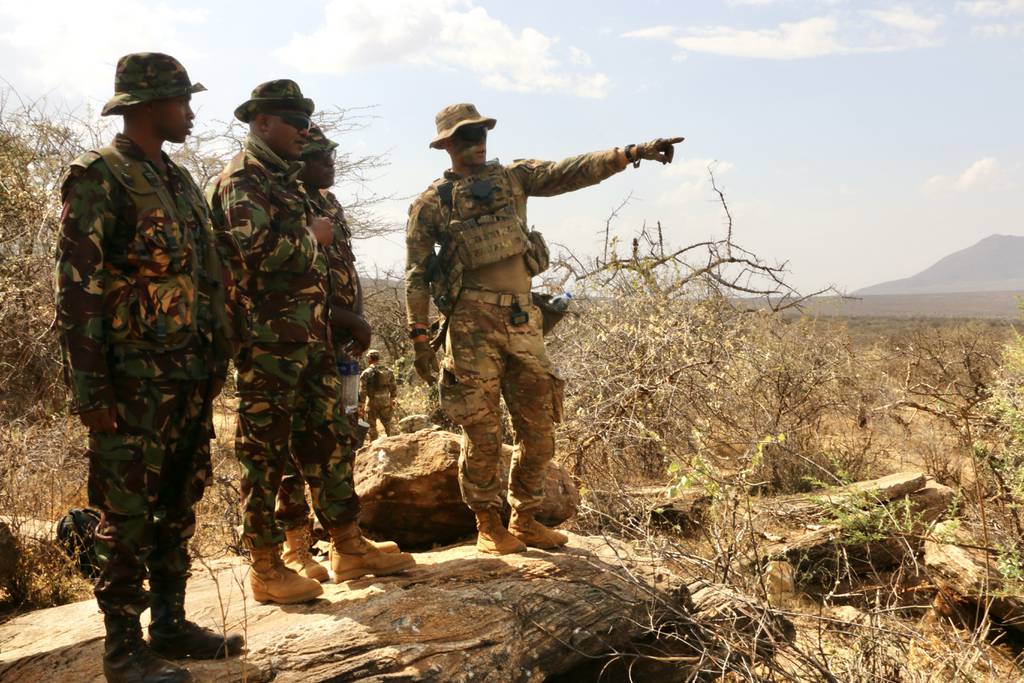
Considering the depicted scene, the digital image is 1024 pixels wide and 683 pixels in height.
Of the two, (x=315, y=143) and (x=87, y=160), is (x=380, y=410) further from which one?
(x=87, y=160)

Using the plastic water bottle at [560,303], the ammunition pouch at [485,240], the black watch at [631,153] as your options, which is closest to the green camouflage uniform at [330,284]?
the ammunition pouch at [485,240]

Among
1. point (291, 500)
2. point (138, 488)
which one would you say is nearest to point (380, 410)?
point (291, 500)

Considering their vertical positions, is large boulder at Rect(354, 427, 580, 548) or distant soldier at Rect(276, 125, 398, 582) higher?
distant soldier at Rect(276, 125, 398, 582)

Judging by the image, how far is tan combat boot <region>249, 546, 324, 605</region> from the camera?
3449 mm

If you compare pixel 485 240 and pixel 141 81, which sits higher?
pixel 141 81

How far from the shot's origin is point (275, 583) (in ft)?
11.4

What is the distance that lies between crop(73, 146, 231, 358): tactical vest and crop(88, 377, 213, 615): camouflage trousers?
0.18m

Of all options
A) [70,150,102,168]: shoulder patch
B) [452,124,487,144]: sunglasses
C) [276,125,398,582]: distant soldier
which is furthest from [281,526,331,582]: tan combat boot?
[452,124,487,144]: sunglasses

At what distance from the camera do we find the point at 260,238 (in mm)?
3373

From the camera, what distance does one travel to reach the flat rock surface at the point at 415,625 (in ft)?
9.99

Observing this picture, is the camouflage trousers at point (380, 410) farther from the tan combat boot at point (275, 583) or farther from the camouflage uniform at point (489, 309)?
the tan combat boot at point (275, 583)

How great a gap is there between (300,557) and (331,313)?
3.78 ft

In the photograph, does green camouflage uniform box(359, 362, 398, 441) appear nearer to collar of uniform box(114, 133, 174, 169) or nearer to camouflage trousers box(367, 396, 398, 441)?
camouflage trousers box(367, 396, 398, 441)

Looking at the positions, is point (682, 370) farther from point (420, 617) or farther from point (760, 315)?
point (420, 617)
